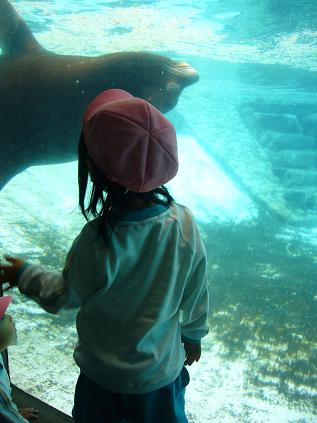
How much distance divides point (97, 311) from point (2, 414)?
1.09ft

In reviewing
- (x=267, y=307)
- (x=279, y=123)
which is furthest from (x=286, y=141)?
(x=267, y=307)

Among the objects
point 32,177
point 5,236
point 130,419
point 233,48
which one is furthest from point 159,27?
point 130,419

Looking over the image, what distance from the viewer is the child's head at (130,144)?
33.8 inches

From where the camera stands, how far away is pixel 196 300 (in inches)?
43.9

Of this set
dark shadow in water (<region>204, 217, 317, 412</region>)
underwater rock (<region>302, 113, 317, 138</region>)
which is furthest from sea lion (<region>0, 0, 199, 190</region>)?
underwater rock (<region>302, 113, 317, 138</region>)

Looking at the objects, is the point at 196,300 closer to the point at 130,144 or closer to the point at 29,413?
the point at 130,144

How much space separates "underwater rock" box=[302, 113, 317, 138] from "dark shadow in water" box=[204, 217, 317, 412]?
24.4 feet

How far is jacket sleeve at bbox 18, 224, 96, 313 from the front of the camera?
0.96m

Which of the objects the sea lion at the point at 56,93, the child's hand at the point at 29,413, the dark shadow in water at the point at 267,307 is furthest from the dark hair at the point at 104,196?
the dark shadow in water at the point at 267,307

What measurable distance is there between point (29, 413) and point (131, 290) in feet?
3.29

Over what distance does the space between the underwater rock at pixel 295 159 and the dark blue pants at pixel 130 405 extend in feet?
34.7

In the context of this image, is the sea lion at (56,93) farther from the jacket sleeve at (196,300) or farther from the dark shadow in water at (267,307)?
the dark shadow in water at (267,307)

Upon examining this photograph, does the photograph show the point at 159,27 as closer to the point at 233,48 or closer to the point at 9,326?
the point at 233,48

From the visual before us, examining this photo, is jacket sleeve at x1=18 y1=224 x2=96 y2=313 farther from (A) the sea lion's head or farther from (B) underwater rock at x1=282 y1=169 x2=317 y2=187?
(B) underwater rock at x1=282 y1=169 x2=317 y2=187
